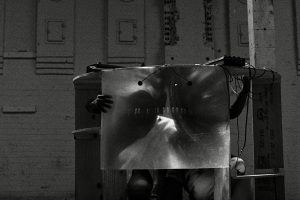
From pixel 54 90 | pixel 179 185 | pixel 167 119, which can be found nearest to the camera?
pixel 167 119

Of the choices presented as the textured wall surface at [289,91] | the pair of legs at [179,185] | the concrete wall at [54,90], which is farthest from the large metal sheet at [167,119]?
the textured wall surface at [289,91]

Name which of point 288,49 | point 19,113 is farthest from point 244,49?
point 19,113

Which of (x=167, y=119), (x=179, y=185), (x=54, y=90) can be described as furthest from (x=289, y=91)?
(x=167, y=119)

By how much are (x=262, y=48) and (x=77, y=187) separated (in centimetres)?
291

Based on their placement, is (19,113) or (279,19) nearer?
(19,113)

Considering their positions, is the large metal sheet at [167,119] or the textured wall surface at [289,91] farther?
the textured wall surface at [289,91]

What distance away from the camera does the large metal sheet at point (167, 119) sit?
4.16m

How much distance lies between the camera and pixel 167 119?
13.9 feet

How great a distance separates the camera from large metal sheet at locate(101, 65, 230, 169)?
4.16 m

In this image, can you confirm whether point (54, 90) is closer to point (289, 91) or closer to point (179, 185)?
point (289, 91)

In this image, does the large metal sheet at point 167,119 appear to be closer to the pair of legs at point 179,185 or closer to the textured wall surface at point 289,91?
the pair of legs at point 179,185

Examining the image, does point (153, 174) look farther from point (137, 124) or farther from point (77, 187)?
point (77, 187)

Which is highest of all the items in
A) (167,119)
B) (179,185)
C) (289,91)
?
(289,91)

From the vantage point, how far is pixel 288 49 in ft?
34.5
